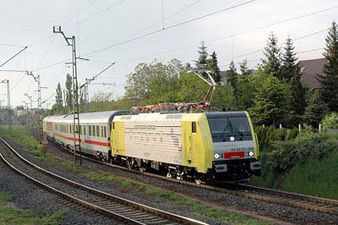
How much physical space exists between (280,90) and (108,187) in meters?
28.5

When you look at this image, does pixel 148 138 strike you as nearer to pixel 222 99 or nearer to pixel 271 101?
pixel 222 99

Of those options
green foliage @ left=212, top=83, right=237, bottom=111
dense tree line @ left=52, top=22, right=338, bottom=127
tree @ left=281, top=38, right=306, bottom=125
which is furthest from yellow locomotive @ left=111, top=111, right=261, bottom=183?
tree @ left=281, top=38, right=306, bottom=125

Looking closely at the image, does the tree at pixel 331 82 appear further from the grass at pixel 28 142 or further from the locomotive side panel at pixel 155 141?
the locomotive side panel at pixel 155 141

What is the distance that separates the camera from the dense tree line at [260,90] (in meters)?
42.8

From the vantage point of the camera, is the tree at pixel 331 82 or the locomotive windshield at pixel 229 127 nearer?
the locomotive windshield at pixel 229 127

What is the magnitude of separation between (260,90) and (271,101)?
56.3 inches

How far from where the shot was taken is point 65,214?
1299 cm

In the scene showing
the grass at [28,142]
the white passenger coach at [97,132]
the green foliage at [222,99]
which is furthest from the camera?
the grass at [28,142]

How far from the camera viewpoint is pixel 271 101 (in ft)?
143

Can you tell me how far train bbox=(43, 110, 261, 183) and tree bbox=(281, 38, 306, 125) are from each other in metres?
27.8

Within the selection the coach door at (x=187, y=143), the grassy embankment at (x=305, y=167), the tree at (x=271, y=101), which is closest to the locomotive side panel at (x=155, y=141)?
the coach door at (x=187, y=143)

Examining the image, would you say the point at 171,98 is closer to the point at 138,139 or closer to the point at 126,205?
the point at 138,139

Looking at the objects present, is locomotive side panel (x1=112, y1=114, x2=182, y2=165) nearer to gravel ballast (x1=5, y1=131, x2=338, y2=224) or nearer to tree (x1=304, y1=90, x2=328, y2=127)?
gravel ballast (x1=5, y1=131, x2=338, y2=224)

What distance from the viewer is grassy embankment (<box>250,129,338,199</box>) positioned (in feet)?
51.5
